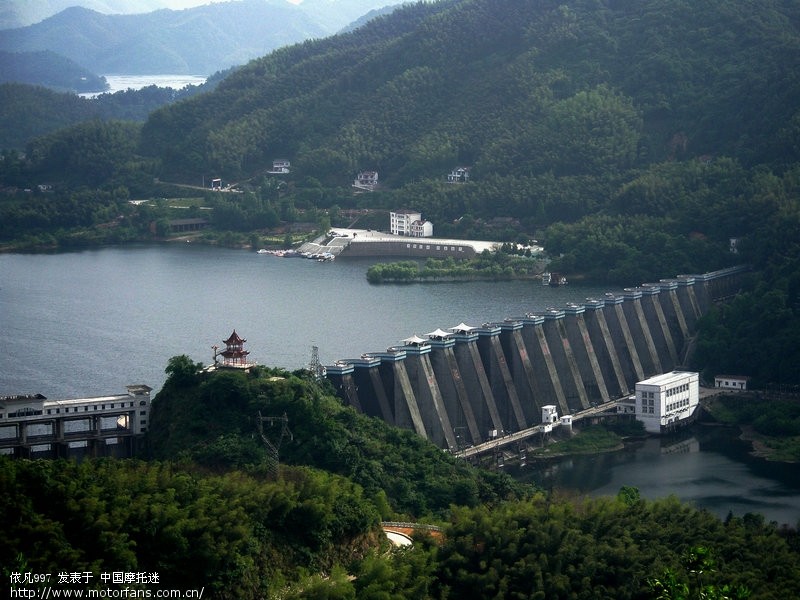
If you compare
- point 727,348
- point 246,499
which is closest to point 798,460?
point 727,348

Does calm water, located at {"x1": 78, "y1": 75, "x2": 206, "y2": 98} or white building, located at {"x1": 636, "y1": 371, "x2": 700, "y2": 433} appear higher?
calm water, located at {"x1": 78, "y1": 75, "x2": 206, "y2": 98}

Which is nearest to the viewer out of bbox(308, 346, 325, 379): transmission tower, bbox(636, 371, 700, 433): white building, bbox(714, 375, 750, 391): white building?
bbox(308, 346, 325, 379): transmission tower

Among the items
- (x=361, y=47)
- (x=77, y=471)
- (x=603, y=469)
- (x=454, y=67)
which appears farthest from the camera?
(x=361, y=47)

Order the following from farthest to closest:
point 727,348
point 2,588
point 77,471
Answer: point 727,348, point 77,471, point 2,588

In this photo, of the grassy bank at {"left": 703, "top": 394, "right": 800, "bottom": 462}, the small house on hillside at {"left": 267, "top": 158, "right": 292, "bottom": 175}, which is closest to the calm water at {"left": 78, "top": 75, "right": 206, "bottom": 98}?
the small house on hillside at {"left": 267, "top": 158, "right": 292, "bottom": 175}

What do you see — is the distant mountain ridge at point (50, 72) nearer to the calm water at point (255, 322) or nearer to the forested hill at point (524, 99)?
the forested hill at point (524, 99)

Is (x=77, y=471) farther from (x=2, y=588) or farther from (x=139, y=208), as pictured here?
(x=139, y=208)

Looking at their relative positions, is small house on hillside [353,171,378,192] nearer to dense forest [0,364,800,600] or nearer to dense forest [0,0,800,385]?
dense forest [0,0,800,385]
